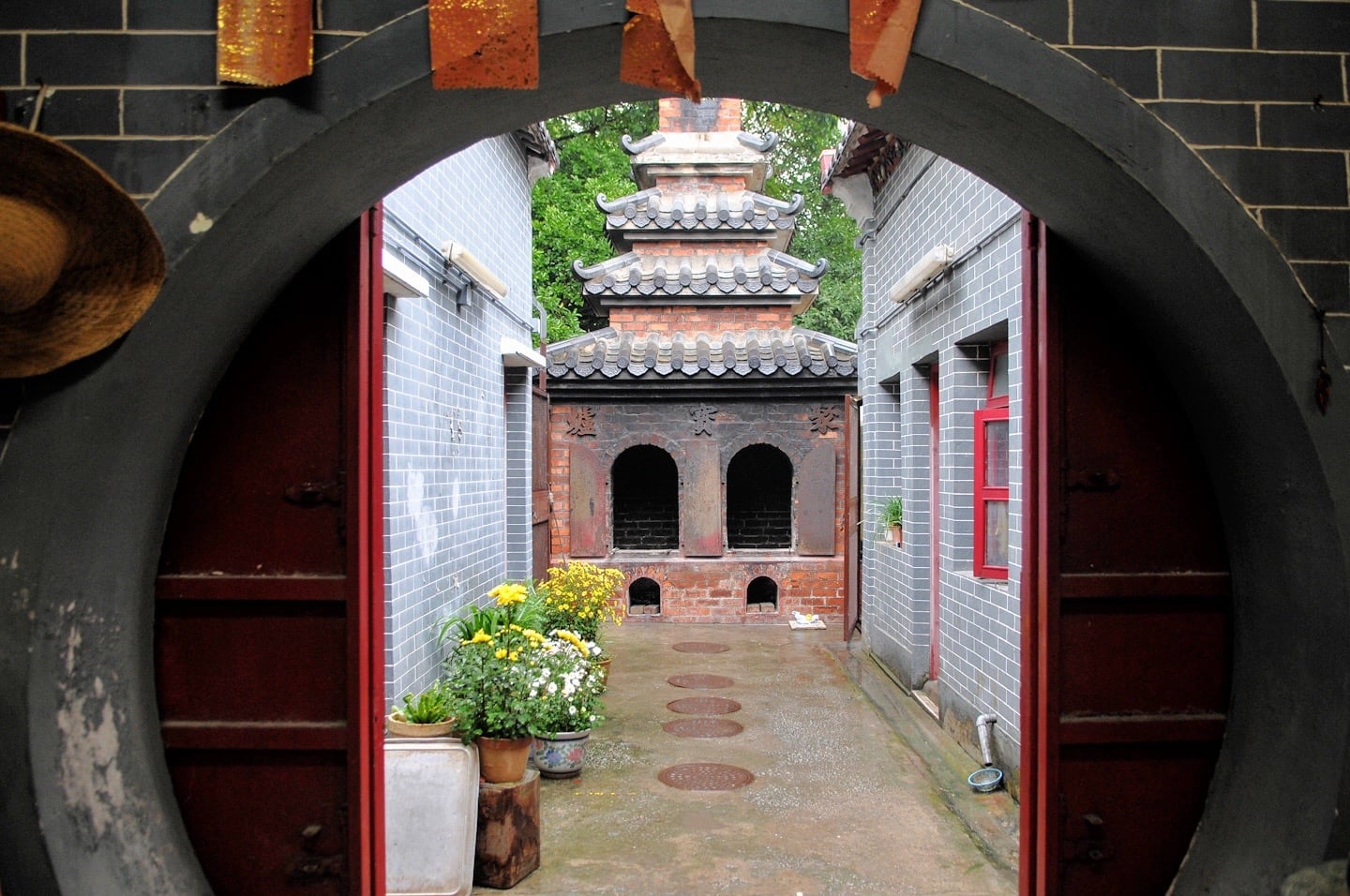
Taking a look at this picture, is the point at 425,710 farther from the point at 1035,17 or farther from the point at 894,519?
the point at 894,519

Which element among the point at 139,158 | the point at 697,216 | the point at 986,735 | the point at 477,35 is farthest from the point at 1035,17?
the point at 697,216

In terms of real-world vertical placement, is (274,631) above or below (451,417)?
below

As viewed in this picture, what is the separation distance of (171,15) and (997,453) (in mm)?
5477

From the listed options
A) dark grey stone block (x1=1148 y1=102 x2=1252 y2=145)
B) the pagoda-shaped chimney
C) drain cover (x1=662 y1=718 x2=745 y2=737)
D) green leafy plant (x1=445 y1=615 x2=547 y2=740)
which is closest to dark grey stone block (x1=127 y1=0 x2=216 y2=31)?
dark grey stone block (x1=1148 y1=102 x2=1252 y2=145)

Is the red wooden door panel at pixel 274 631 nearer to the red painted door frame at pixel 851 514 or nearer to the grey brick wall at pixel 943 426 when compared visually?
the grey brick wall at pixel 943 426

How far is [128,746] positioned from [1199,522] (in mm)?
3011

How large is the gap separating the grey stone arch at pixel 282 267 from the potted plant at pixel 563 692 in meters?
2.21

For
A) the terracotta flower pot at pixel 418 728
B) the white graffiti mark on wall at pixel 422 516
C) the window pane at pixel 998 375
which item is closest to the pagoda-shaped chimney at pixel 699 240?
the window pane at pixel 998 375

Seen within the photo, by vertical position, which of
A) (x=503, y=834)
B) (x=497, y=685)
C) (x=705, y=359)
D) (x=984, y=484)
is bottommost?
(x=503, y=834)

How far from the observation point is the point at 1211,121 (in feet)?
8.61

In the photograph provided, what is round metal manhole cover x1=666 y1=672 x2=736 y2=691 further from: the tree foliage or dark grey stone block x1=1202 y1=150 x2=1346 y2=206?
the tree foliage

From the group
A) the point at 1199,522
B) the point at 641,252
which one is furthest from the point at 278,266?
the point at 641,252

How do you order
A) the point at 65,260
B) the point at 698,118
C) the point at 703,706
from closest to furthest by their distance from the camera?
the point at 65,260, the point at 703,706, the point at 698,118

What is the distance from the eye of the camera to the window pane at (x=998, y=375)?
264 inches
